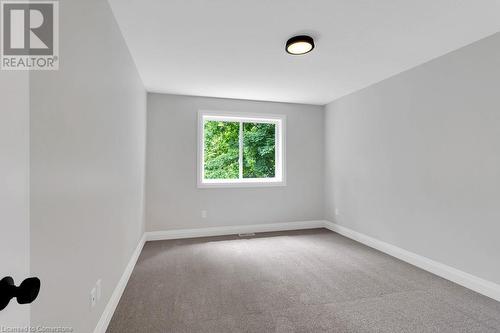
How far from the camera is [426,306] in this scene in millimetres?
2141

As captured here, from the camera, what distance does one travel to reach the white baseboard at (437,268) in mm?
2309

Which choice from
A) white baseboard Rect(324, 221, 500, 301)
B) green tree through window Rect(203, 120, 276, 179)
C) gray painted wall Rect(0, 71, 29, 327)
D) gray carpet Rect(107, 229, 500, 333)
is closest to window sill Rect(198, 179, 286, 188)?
green tree through window Rect(203, 120, 276, 179)

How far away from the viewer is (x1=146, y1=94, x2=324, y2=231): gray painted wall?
4121 mm

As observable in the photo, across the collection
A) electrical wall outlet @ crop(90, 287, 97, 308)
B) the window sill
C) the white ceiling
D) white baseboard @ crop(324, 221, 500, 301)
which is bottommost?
white baseboard @ crop(324, 221, 500, 301)

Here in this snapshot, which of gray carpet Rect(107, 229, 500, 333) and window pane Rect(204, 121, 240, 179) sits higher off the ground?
window pane Rect(204, 121, 240, 179)

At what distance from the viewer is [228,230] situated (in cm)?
441

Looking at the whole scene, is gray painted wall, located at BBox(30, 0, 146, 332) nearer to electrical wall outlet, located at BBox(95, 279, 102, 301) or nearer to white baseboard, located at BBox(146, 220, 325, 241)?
electrical wall outlet, located at BBox(95, 279, 102, 301)

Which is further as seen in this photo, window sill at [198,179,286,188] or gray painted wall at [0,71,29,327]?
window sill at [198,179,286,188]

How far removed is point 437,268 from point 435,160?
1.24m

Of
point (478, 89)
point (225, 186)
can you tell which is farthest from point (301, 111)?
point (478, 89)

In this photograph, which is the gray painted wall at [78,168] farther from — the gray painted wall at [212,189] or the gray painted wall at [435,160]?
the gray painted wall at [435,160]

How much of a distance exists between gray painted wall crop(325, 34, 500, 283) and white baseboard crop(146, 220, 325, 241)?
0.95 meters

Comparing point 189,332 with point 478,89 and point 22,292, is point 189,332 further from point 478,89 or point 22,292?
point 478,89

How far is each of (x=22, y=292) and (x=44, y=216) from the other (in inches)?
21.7
